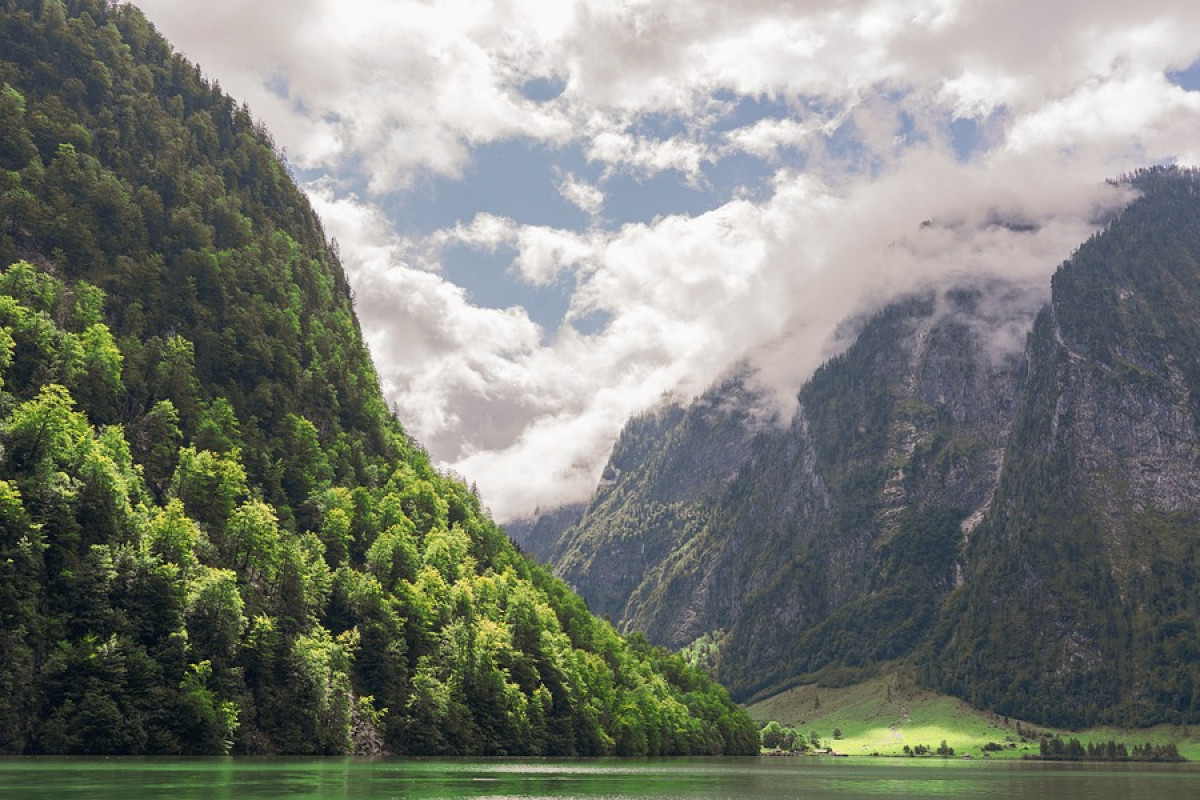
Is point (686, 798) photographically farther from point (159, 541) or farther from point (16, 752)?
point (159, 541)

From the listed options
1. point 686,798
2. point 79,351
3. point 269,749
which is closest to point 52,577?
point 269,749

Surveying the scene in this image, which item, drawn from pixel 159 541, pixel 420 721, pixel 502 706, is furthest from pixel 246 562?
pixel 502 706

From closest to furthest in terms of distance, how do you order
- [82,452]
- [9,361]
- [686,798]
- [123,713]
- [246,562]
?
[686,798] < [123,713] < [82,452] < [9,361] < [246,562]

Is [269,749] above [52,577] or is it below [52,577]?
below

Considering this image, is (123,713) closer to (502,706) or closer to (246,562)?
(246,562)

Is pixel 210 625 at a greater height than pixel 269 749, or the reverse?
pixel 210 625

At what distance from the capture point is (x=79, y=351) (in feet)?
580

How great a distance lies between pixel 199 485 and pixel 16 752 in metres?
66.4

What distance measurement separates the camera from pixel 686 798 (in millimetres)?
101375

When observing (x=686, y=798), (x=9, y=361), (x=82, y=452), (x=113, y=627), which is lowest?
(x=686, y=798)

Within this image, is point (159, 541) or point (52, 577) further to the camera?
point (159, 541)

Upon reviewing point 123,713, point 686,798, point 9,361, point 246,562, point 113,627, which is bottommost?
point 686,798

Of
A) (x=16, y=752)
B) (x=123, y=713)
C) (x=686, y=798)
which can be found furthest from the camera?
(x=123, y=713)

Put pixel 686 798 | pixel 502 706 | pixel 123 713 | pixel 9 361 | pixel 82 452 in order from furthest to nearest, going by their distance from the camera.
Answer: pixel 502 706, pixel 9 361, pixel 82 452, pixel 123 713, pixel 686 798
